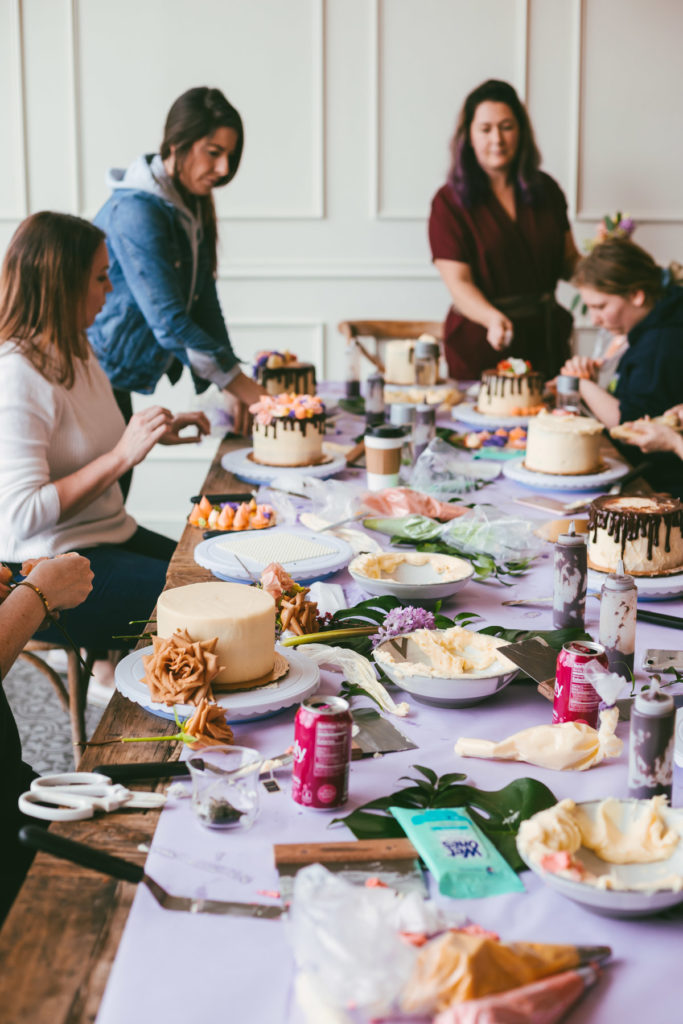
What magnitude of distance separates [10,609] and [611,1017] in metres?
1.04

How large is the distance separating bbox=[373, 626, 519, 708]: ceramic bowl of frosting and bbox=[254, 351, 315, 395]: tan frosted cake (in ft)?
5.86

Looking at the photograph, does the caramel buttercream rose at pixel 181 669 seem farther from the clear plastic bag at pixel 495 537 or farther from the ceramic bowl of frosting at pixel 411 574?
the clear plastic bag at pixel 495 537

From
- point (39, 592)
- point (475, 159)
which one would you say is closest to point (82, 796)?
point (39, 592)

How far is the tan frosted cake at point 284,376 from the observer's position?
3025 mm

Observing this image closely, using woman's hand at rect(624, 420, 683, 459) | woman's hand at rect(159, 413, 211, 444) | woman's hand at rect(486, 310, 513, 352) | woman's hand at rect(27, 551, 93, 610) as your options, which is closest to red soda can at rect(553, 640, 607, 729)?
woman's hand at rect(27, 551, 93, 610)

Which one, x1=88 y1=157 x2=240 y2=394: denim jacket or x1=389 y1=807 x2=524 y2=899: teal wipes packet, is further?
x1=88 y1=157 x2=240 y2=394: denim jacket

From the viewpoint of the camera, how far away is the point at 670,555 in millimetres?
1581

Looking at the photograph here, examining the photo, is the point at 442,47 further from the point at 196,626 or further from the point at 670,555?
the point at 196,626

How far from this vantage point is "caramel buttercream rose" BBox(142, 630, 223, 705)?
1131 millimetres

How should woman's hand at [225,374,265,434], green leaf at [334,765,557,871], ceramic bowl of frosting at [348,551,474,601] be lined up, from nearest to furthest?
green leaf at [334,765,557,871]
ceramic bowl of frosting at [348,551,474,601]
woman's hand at [225,374,265,434]

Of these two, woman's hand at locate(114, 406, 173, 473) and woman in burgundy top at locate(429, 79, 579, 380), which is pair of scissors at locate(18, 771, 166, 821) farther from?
woman in burgundy top at locate(429, 79, 579, 380)

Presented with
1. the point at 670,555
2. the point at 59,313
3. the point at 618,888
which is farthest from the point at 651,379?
the point at 618,888

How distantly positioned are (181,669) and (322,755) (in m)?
0.25

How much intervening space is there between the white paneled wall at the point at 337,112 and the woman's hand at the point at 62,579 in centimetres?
346
